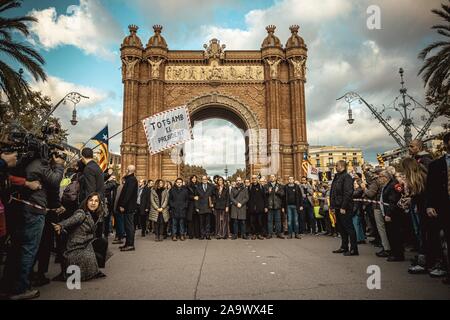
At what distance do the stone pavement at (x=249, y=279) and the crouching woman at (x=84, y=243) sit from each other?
0.79 ft

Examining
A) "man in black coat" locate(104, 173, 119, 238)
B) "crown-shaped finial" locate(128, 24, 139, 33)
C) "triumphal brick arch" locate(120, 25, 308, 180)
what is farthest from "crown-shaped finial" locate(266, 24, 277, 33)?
"man in black coat" locate(104, 173, 119, 238)

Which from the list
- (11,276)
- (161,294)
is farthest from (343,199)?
(11,276)

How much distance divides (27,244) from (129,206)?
4055 millimetres

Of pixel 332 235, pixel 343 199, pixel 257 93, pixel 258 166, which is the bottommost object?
pixel 332 235

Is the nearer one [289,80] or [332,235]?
Result: [332,235]

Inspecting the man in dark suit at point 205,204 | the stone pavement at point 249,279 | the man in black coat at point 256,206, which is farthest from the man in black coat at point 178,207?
the stone pavement at point 249,279

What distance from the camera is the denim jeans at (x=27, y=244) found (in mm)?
3738

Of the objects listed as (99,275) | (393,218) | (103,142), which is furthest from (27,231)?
(103,142)

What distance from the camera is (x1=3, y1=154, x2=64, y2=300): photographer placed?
3.73 meters

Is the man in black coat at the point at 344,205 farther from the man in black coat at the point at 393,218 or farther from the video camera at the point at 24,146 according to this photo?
the video camera at the point at 24,146

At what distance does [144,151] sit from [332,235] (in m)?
18.5

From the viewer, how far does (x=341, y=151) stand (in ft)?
347
